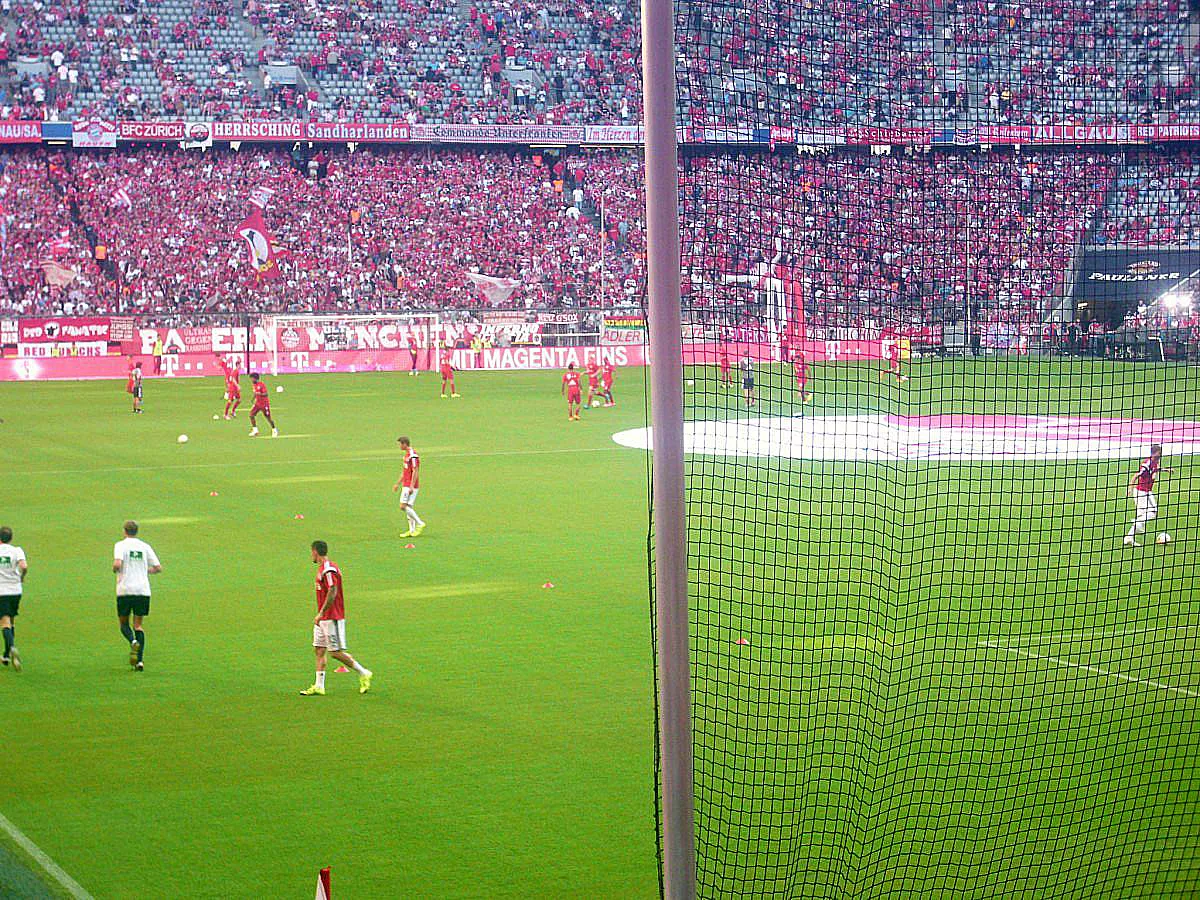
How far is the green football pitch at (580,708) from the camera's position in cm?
969

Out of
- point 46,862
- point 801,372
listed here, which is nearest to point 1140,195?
point 801,372

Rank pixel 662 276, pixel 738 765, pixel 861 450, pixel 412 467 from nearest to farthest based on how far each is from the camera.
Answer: pixel 662 276 → pixel 738 765 → pixel 412 467 → pixel 861 450

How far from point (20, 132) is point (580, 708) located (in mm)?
49601

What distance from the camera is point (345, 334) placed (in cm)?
5475

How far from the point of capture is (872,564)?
1948cm

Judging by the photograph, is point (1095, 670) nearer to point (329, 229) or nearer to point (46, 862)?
point (46, 862)

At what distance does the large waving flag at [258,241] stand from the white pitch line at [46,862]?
46.0m

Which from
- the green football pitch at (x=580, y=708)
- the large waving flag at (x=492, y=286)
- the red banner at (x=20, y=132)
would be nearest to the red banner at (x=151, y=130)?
the red banner at (x=20, y=132)

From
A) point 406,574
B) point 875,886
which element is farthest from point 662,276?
point 406,574

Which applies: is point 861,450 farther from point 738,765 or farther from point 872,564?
point 738,765

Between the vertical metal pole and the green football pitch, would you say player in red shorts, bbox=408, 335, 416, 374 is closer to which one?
the green football pitch

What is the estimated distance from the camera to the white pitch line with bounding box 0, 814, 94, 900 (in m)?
8.93

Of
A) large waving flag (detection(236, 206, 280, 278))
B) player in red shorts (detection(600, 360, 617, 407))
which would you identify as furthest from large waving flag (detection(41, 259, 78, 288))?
player in red shorts (detection(600, 360, 617, 407))

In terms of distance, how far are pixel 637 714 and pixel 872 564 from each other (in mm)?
7581
